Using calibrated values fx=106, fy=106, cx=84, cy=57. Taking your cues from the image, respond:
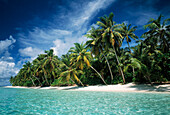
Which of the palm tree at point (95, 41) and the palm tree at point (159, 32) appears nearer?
the palm tree at point (159, 32)

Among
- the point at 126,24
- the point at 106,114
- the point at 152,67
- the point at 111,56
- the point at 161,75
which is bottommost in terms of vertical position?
the point at 106,114

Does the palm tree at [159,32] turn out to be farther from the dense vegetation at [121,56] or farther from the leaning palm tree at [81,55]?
the leaning palm tree at [81,55]

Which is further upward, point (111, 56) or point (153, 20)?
point (153, 20)

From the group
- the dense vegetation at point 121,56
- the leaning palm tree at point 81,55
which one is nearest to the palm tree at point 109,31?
the dense vegetation at point 121,56

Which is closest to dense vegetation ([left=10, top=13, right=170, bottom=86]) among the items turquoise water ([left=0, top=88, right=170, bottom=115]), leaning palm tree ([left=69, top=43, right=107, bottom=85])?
leaning palm tree ([left=69, top=43, right=107, bottom=85])

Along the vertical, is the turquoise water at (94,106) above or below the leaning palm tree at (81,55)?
below

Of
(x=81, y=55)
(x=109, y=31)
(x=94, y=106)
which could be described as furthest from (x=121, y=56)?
(x=94, y=106)

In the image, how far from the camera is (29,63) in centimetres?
4681

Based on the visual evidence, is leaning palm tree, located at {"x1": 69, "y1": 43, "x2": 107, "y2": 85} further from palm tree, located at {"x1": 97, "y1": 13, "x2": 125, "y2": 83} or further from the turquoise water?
the turquoise water

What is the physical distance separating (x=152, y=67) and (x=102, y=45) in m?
9.88

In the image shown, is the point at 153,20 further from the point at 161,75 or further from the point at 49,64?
the point at 49,64

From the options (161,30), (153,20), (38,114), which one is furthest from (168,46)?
(38,114)

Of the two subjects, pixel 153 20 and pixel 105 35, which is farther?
pixel 105 35

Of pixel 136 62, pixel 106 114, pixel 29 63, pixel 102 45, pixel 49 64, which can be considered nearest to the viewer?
pixel 106 114
